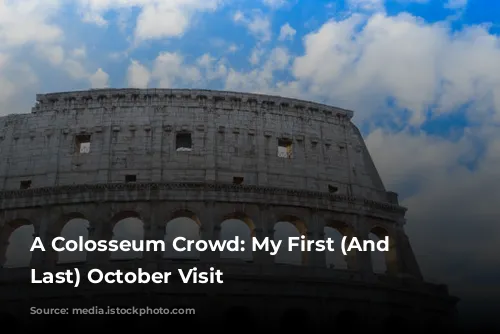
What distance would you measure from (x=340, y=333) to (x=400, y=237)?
7.53 m

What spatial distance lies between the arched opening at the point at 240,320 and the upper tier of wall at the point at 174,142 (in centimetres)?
707

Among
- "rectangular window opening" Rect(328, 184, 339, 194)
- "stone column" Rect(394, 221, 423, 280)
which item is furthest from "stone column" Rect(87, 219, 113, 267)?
"stone column" Rect(394, 221, 423, 280)

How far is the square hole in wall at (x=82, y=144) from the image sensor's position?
105ft

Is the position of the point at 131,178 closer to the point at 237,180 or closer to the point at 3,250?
the point at 237,180

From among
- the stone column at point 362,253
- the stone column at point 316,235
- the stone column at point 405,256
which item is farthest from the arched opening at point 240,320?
the stone column at point 405,256

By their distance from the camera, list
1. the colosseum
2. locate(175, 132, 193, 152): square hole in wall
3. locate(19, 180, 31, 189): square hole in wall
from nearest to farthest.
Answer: the colosseum
locate(19, 180, 31, 189): square hole in wall
locate(175, 132, 193, 152): square hole in wall

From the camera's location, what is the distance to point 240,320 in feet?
90.7

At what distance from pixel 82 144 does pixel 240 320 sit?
46.6ft

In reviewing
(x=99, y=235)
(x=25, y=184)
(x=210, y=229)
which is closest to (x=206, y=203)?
(x=210, y=229)

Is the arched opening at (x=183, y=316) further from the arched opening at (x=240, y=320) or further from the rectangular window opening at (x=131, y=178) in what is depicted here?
the rectangular window opening at (x=131, y=178)

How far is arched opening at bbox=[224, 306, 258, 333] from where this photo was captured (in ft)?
87.6

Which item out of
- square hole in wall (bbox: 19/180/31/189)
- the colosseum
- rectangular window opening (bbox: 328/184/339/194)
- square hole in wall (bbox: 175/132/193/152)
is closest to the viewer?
the colosseum

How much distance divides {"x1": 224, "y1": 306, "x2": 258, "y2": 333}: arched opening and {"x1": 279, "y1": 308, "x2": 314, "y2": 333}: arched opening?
1529 mm

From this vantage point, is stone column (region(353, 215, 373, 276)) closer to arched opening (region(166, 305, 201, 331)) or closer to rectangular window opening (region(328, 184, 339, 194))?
rectangular window opening (region(328, 184, 339, 194))
